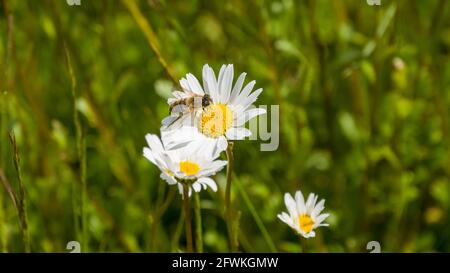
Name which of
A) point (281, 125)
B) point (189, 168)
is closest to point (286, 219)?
point (189, 168)

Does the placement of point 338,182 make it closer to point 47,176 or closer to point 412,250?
point 412,250

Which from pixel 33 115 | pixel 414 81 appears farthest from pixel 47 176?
pixel 414 81

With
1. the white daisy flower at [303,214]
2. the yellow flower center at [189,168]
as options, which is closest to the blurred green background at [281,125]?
the white daisy flower at [303,214]

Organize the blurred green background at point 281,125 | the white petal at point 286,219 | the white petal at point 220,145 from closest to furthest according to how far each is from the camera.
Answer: the white petal at point 220,145 < the white petal at point 286,219 < the blurred green background at point 281,125

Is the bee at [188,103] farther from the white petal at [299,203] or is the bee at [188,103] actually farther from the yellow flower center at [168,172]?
the white petal at [299,203]

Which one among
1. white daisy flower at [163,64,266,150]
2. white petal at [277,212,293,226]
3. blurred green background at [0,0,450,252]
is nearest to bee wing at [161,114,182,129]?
white daisy flower at [163,64,266,150]

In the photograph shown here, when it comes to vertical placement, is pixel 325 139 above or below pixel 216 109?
above
